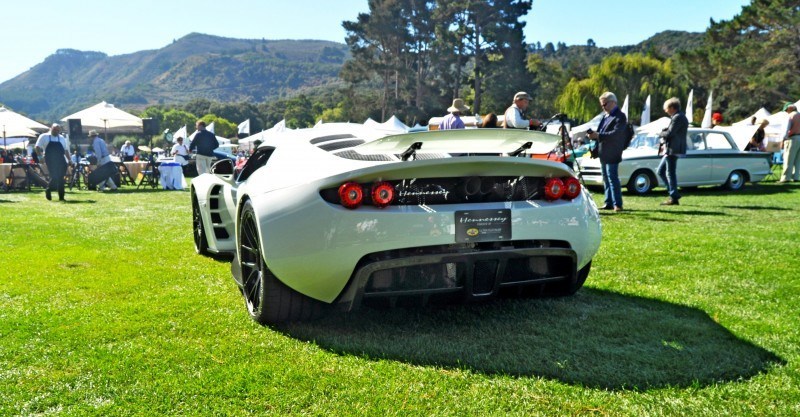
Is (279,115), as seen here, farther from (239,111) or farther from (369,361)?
(369,361)

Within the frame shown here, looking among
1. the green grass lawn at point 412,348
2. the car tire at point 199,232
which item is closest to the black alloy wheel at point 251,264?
the green grass lawn at point 412,348

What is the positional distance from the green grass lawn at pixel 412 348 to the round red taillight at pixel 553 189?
0.69 meters

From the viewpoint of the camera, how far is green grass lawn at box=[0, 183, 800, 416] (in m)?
2.40

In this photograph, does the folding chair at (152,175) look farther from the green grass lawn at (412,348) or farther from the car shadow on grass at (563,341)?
the car shadow on grass at (563,341)

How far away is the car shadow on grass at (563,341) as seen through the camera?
8.82ft

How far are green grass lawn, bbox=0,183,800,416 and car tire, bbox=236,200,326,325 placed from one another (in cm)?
8

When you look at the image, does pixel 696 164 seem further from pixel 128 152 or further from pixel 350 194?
pixel 128 152

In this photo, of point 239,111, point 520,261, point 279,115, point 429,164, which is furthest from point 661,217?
point 239,111

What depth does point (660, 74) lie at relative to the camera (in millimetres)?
61906

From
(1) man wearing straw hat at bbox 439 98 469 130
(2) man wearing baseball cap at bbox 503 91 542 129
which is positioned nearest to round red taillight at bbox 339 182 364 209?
(2) man wearing baseball cap at bbox 503 91 542 129

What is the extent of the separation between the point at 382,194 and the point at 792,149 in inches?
568

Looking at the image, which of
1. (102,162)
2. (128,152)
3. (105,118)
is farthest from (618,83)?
(102,162)

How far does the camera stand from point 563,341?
3.11 m

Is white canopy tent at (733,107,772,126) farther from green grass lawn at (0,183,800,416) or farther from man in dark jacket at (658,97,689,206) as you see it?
green grass lawn at (0,183,800,416)
